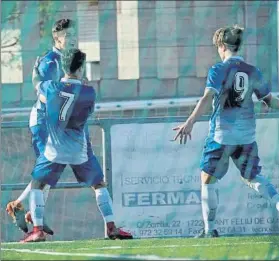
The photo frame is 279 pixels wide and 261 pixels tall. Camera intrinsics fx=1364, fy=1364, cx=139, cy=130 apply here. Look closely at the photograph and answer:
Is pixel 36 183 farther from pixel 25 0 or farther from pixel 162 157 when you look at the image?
pixel 25 0

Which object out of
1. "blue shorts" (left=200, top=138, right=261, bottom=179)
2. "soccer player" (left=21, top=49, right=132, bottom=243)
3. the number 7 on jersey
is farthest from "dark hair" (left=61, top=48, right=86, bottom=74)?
"blue shorts" (left=200, top=138, right=261, bottom=179)

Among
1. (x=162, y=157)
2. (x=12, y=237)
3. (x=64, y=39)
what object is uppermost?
(x=64, y=39)

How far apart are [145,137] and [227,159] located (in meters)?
1.70

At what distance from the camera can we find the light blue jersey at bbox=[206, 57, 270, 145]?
28.7 feet

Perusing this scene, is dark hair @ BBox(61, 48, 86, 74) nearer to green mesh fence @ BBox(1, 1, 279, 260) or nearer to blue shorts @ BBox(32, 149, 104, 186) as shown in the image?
blue shorts @ BBox(32, 149, 104, 186)

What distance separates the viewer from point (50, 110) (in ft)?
29.6

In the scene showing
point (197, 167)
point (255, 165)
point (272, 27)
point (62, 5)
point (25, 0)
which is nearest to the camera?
point (255, 165)

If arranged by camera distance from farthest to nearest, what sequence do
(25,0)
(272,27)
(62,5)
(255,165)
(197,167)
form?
(25,0) < (62,5) < (272,27) < (197,167) < (255,165)

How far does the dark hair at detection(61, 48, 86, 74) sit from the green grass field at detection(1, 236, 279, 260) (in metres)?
1.18

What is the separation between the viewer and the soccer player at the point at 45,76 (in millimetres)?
9023

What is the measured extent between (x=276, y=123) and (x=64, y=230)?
1.91 m

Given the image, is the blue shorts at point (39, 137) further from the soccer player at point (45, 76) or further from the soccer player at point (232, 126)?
the soccer player at point (232, 126)

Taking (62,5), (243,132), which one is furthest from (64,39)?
(62,5)

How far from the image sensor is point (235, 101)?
8.84 m
